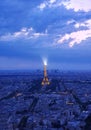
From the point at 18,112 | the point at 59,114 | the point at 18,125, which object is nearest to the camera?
the point at 18,125

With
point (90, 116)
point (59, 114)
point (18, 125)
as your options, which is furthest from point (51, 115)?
point (18, 125)

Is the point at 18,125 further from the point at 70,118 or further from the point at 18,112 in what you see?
the point at 18,112

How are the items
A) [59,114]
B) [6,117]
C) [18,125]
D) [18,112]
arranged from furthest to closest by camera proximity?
1. [18,112]
2. [59,114]
3. [6,117]
4. [18,125]

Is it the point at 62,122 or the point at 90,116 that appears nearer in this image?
the point at 62,122

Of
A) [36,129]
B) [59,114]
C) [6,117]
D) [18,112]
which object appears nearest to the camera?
[36,129]

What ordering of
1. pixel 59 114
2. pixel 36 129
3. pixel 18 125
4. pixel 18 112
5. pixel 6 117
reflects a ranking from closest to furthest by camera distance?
pixel 36 129 → pixel 18 125 → pixel 6 117 → pixel 59 114 → pixel 18 112

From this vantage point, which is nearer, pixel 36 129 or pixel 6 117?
pixel 36 129

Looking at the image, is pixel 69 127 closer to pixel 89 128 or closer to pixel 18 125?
pixel 89 128

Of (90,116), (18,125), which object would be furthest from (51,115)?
(18,125)
